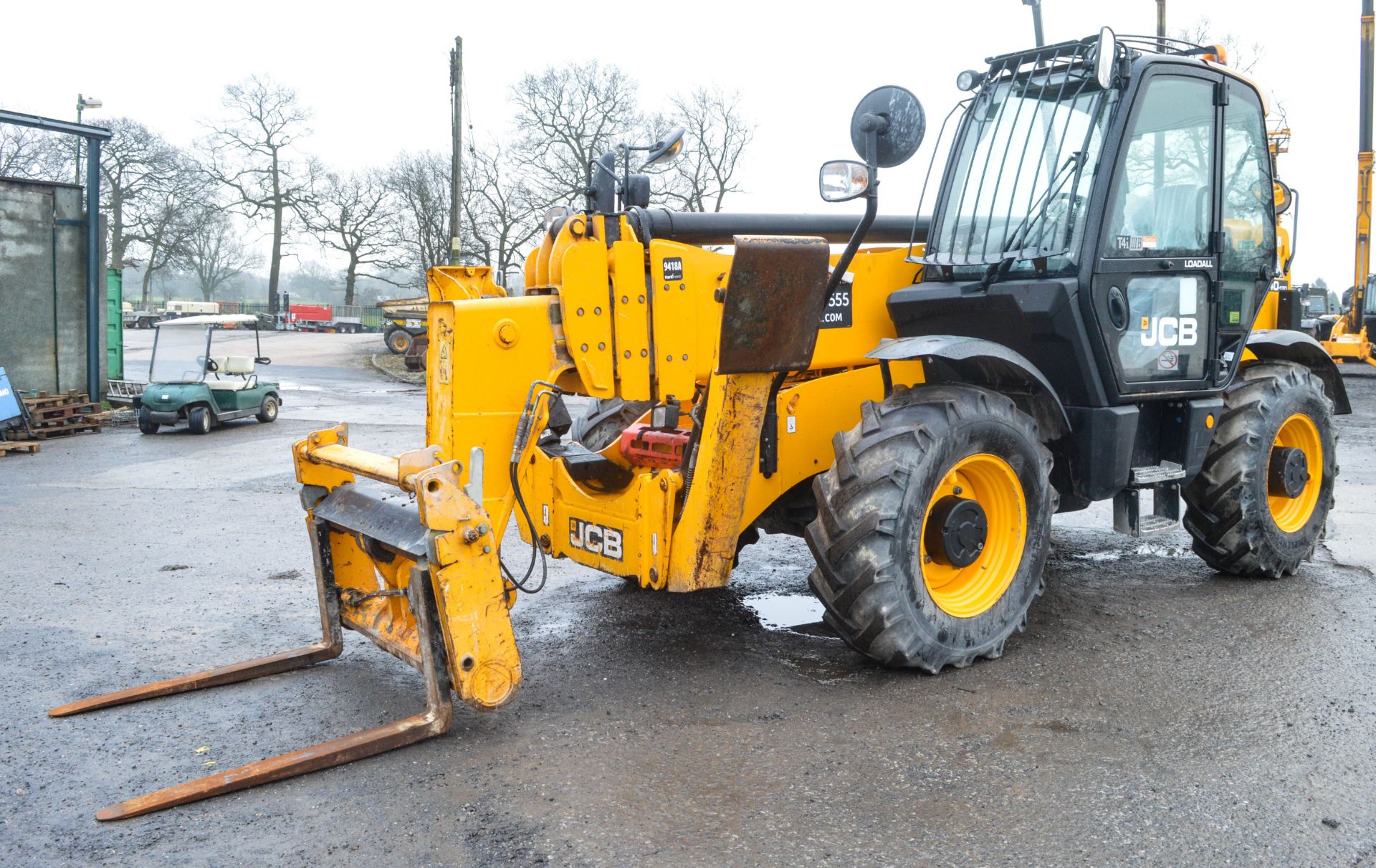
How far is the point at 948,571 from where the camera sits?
4.69 meters

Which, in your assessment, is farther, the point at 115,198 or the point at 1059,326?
the point at 115,198

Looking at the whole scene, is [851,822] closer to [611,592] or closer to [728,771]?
[728,771]

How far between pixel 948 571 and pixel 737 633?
1.10 metres

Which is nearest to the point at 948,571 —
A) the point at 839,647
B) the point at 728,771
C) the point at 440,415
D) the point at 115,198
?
the point at 839,647

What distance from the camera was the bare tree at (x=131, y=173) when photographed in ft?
132

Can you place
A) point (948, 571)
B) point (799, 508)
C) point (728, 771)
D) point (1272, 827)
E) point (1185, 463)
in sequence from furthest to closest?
point (1185, 463) < point (799, 508) < point (948, 571) < point (728, 771) < point (1272, 827)

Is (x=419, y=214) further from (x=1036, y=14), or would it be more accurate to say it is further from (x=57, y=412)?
(x=1036, y=14)

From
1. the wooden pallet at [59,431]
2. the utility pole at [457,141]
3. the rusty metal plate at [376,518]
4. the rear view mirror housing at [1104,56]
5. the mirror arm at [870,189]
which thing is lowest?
the wooden pallet at [59,431]

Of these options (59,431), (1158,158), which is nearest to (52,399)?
(59,431)

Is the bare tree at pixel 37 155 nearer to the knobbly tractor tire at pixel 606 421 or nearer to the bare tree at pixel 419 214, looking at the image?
the bare tree at pixel 419 214

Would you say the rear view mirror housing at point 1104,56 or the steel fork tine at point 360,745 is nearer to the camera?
the steel fork tine at point 360,745

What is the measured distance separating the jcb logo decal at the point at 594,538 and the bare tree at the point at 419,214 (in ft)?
104

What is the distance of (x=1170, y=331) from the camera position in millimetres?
5281

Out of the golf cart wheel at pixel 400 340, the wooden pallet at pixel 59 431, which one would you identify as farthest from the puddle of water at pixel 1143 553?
the golf cart wheel at pixel 400 340
